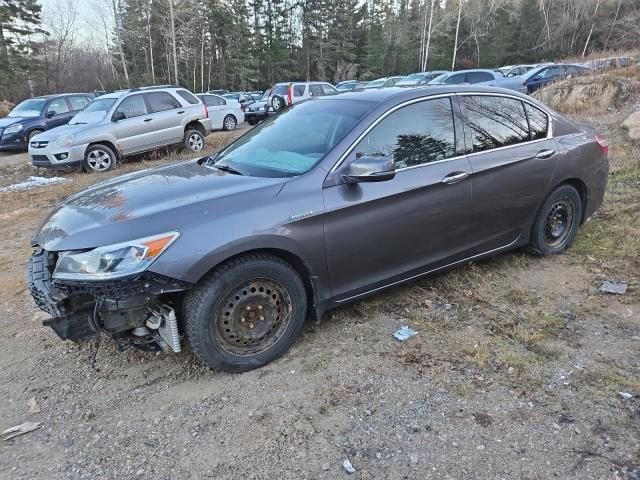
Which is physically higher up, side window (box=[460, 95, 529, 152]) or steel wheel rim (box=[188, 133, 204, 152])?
side window (box=[460, 95, 529, 152])

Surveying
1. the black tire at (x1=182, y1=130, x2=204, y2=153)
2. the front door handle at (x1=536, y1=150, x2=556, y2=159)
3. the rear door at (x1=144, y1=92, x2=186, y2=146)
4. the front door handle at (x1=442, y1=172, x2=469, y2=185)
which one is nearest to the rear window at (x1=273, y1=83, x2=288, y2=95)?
the black tire at (x1=182, y1=130, x2=204, y2=153)

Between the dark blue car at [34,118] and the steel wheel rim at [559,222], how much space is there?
14.4 metres

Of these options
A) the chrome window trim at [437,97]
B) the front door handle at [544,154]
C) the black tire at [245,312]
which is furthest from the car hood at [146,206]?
the front door handle at [544,154]

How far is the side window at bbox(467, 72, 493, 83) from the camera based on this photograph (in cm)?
1868

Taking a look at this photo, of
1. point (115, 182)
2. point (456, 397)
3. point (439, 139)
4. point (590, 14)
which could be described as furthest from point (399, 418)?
point (590, 14)

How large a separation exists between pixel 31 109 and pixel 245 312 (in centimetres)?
1512

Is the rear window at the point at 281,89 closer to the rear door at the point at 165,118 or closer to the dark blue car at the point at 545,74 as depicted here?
the rear door at the point at 165,118

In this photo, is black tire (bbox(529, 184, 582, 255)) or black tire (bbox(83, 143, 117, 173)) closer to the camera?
black tire (bbox(529, 184, 582, 255))

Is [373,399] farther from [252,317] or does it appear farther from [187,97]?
[187,97]

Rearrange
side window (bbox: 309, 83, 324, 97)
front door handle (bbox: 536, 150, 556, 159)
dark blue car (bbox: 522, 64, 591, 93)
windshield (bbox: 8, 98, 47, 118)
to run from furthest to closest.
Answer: dark blue car (bbox: 522, 64, 591, 93) → side window (bbox: 309, 83, 324, 97) → windshield (bbox: 8, 98, 47, 118) → front door handle (bbox: 536, 150, 556, 159)

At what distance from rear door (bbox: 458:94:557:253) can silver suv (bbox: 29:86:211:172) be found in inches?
343

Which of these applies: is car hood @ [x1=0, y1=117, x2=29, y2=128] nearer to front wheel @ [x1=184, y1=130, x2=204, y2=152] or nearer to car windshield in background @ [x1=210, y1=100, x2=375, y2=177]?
front wheel @ [x1=184, y1=130, x2=204, y2=152]

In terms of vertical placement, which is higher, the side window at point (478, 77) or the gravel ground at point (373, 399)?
the side window at point (478, 77)

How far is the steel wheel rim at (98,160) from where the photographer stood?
399 inches
